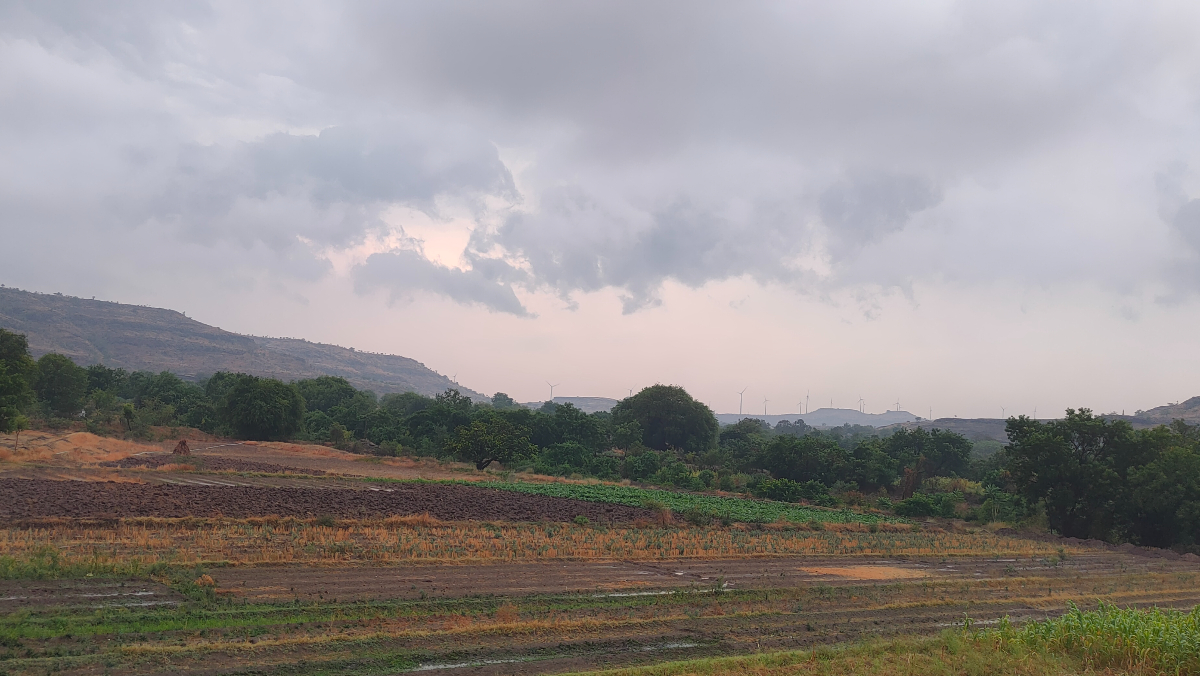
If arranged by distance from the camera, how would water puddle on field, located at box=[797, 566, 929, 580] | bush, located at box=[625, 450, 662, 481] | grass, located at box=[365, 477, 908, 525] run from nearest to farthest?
water puddle on field, located at box=[797, 566, 929, 580] < grass, located at box=[365, 477, 908, 525] < bush, located at box=[625, 450, 662, 481]

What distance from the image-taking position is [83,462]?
1604 inches

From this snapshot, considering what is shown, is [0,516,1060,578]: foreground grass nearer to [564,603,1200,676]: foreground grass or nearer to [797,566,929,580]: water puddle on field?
[797,566,929,580]: water puddle on field

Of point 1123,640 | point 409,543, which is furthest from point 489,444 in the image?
point 1123,640

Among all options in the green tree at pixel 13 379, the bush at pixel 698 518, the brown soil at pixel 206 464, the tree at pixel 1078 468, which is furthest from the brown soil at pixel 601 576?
the green tree at pixel 13 379

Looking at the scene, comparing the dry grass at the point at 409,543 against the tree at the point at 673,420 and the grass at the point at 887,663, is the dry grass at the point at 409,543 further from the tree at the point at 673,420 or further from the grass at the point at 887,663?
the tree at the point at 673,420

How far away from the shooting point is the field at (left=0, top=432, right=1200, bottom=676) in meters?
10.8

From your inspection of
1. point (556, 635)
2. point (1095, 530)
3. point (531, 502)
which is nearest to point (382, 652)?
point (556, 635)

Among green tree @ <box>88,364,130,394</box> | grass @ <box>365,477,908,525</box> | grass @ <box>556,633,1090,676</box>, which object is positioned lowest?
grass @ <box>365,477,908,525</box>

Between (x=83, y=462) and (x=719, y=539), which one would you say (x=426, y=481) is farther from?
(x=719, y=539)

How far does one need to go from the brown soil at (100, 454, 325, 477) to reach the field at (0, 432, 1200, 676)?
6.06 metres

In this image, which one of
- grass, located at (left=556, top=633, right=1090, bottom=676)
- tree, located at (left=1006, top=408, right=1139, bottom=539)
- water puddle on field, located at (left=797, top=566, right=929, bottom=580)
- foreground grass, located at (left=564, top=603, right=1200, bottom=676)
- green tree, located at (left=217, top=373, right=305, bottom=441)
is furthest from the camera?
green tree, located at (left=217, top=373, right=305, bottom=441)

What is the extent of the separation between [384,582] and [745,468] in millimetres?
60077

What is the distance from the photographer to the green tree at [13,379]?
42.7 m

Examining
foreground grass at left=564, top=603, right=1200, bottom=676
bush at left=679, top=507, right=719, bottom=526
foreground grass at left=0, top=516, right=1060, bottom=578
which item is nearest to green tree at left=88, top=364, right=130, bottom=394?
foreground grass at left=0, top=516, right=1060, bottom=578
